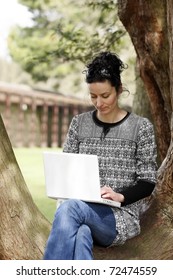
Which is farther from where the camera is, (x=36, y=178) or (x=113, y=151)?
(x=36, y=178)

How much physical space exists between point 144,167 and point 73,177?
1.37 ft

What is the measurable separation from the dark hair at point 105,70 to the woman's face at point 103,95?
0.10ft

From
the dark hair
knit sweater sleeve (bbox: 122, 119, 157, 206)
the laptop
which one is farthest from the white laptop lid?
the dark hair

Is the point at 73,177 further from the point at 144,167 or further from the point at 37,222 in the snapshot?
the point at 37,222

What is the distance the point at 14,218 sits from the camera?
13.2 feet

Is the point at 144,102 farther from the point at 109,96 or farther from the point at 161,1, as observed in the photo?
the point at 109,96

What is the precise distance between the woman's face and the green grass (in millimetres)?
4685

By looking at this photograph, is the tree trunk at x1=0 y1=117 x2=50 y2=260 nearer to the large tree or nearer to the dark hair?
the large tree

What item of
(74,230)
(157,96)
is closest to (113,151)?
(74,230)

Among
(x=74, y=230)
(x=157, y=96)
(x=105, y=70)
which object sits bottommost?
(x=74, y=230)

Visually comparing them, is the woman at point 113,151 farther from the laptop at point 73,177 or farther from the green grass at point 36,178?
the green grass at point 36,178

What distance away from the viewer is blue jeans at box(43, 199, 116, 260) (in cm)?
339

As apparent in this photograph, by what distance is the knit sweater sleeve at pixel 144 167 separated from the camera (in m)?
3.71
